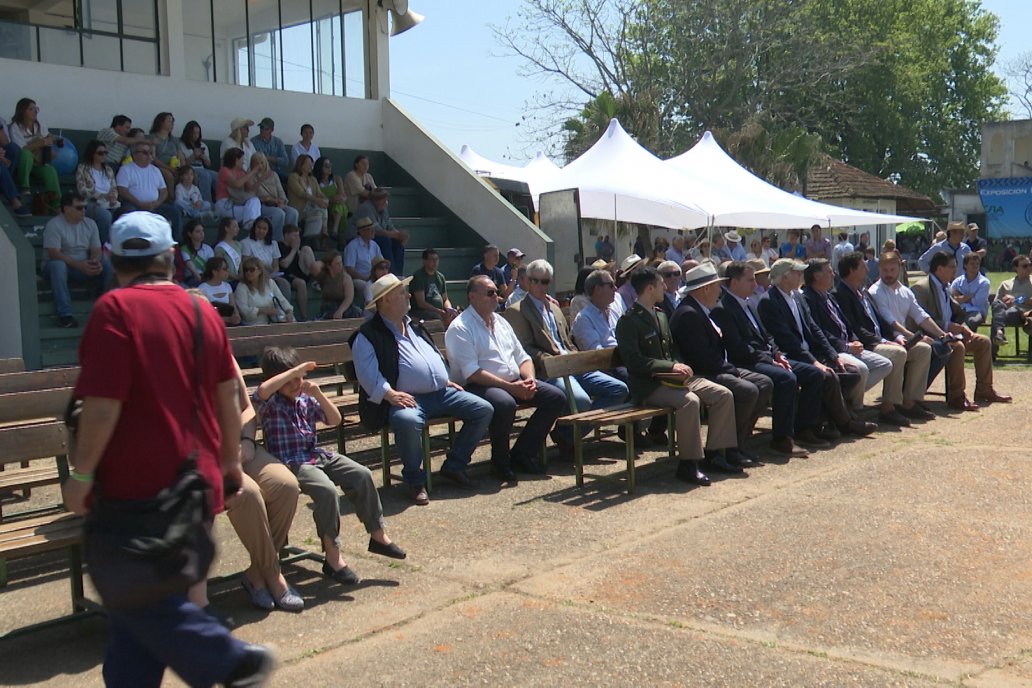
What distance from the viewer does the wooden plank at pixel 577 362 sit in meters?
8.52

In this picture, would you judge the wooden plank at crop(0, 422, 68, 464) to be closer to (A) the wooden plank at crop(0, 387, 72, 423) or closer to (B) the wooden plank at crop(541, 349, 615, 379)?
(A) the wooden plank at crop(0, 387, 72, 423)

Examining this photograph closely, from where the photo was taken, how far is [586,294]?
10180 millimetres

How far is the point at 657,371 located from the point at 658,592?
9.68 ft

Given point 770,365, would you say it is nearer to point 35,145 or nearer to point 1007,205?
point 35,145

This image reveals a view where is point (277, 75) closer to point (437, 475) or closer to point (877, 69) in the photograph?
point (437, 475)

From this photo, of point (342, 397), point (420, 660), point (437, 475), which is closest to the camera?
point (420, 660)

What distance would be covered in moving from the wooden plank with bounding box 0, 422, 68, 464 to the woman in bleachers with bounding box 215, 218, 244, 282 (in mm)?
7168

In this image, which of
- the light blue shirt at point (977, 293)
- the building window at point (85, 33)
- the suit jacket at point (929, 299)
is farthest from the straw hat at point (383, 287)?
the light blue shirt at point (977, 293)

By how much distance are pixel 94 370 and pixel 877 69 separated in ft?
206

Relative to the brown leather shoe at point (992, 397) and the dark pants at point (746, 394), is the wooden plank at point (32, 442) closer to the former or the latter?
the dark pants at point (746, 394)

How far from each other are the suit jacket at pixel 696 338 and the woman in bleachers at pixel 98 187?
692 cm

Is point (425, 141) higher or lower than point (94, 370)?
higher

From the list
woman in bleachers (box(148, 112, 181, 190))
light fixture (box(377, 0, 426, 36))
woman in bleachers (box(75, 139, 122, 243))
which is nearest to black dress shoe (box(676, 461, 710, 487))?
woman in bleachers (box(75, 139, 122, 243))

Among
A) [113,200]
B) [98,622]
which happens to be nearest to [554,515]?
[98,622]
